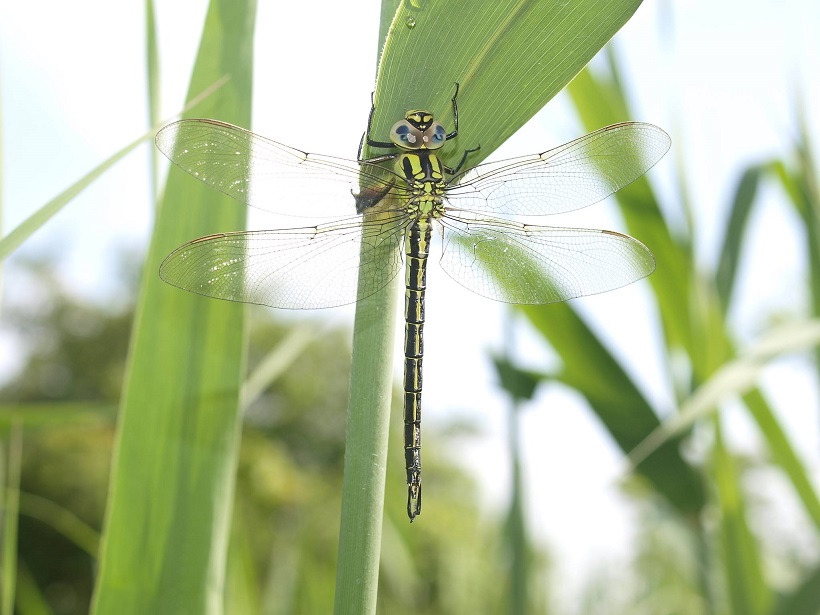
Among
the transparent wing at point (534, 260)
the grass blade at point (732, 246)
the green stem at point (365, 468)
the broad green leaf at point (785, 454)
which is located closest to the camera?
the green stem at point (365, 468)

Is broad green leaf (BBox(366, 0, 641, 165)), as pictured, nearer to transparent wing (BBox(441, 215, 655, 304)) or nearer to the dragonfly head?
the dragonfly head

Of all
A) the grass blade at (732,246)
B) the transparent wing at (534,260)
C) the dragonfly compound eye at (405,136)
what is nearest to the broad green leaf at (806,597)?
the grass blade at (732,246)

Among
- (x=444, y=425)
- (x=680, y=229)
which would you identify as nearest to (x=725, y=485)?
(x=680, y=229)

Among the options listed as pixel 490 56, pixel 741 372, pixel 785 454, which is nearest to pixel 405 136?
pixel 490 56

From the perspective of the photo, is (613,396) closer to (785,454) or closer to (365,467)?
(785,454)

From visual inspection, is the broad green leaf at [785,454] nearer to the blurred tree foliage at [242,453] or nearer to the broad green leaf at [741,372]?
the broad green leaf at [741,372]

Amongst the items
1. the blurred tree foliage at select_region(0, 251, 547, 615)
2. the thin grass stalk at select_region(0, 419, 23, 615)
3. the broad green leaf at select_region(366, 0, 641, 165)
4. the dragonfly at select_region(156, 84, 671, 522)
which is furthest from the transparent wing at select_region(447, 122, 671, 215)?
the blurred tree foliage at select_region(0, 251, 547, 615)

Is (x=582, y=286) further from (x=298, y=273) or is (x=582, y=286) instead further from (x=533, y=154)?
(x=298, y=273)
